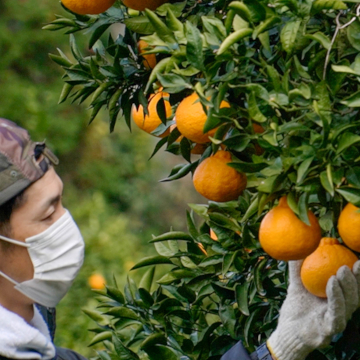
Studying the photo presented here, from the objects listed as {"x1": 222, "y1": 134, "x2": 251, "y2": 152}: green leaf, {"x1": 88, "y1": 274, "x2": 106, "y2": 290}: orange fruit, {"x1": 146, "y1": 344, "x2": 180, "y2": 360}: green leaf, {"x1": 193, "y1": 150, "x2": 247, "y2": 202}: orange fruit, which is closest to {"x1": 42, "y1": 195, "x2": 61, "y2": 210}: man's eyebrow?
{"x1": 146, "y1": 344, "x2": 180, "y2": 360}: green leaf

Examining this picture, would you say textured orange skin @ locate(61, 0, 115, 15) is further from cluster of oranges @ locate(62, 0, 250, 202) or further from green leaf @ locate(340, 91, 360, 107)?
green leaf @ locate(340, 91, 360, 107)

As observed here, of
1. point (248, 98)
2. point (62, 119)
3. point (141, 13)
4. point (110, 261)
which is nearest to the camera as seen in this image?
point (248, 98)

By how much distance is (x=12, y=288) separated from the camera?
1720mm

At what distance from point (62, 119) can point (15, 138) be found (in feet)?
14.0

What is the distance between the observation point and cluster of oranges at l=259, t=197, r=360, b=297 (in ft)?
3.34

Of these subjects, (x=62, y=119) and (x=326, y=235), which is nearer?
(x=326, y=235)

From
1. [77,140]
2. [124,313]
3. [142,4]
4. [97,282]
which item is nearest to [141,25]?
[142,4]

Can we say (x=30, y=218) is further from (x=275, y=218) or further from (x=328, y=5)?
(x=328, y=5)

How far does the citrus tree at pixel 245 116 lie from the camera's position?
0.98 meters

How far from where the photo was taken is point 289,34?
3.24 feet

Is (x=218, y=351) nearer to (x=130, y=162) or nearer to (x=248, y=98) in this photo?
(x=248, y=98)

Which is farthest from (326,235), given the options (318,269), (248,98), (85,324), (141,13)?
(85,324)

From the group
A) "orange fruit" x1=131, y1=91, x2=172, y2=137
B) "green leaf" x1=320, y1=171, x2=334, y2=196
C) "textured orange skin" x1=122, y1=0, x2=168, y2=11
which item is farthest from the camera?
"orange fruit" x1=131, y1=91, x2=172, y2=137

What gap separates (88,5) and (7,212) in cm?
69
